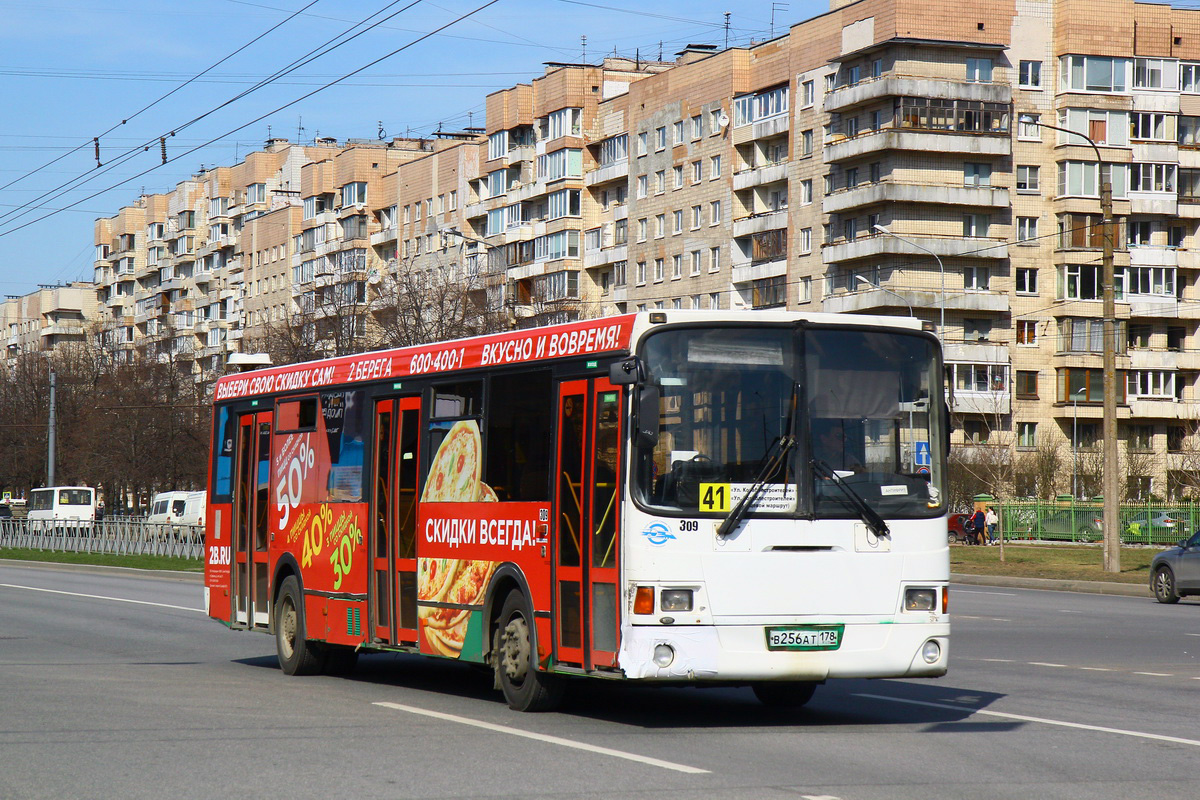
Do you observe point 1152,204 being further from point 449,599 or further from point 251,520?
point 449,599

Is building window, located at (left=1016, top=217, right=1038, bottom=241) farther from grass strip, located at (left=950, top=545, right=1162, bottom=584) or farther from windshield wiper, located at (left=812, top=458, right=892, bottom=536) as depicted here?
windshield wiper, located at (left=812, top=458, right=892, bottom=536)

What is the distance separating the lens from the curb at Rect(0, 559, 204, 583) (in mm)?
39250

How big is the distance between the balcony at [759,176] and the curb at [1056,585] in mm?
45228

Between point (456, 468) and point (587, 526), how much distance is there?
2.11 meters

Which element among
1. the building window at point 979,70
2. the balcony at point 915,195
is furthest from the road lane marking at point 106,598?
the building window at point 979,70

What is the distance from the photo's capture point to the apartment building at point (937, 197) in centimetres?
7581

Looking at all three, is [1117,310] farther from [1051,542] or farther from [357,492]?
[357,492]

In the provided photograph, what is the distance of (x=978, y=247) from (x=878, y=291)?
18.7 feet

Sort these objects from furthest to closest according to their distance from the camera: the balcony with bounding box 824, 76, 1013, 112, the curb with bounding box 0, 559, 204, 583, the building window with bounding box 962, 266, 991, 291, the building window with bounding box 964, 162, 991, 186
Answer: the building window with bounding box 962, 266, 991, 291, the building window with bounding box 964, 162, 991, 186, the balcony with bounding box 824, 76, 1013, 112, the curb with bounding box 0, 559, 204, 583

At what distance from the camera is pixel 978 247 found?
7731 cm

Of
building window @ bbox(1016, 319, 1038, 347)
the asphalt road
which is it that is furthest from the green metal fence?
the asphalt road

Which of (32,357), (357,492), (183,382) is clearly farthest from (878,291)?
(357,492)

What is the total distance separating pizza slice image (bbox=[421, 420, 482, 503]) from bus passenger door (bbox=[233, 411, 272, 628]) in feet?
11.4

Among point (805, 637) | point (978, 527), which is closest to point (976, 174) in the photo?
point (978, 527)
